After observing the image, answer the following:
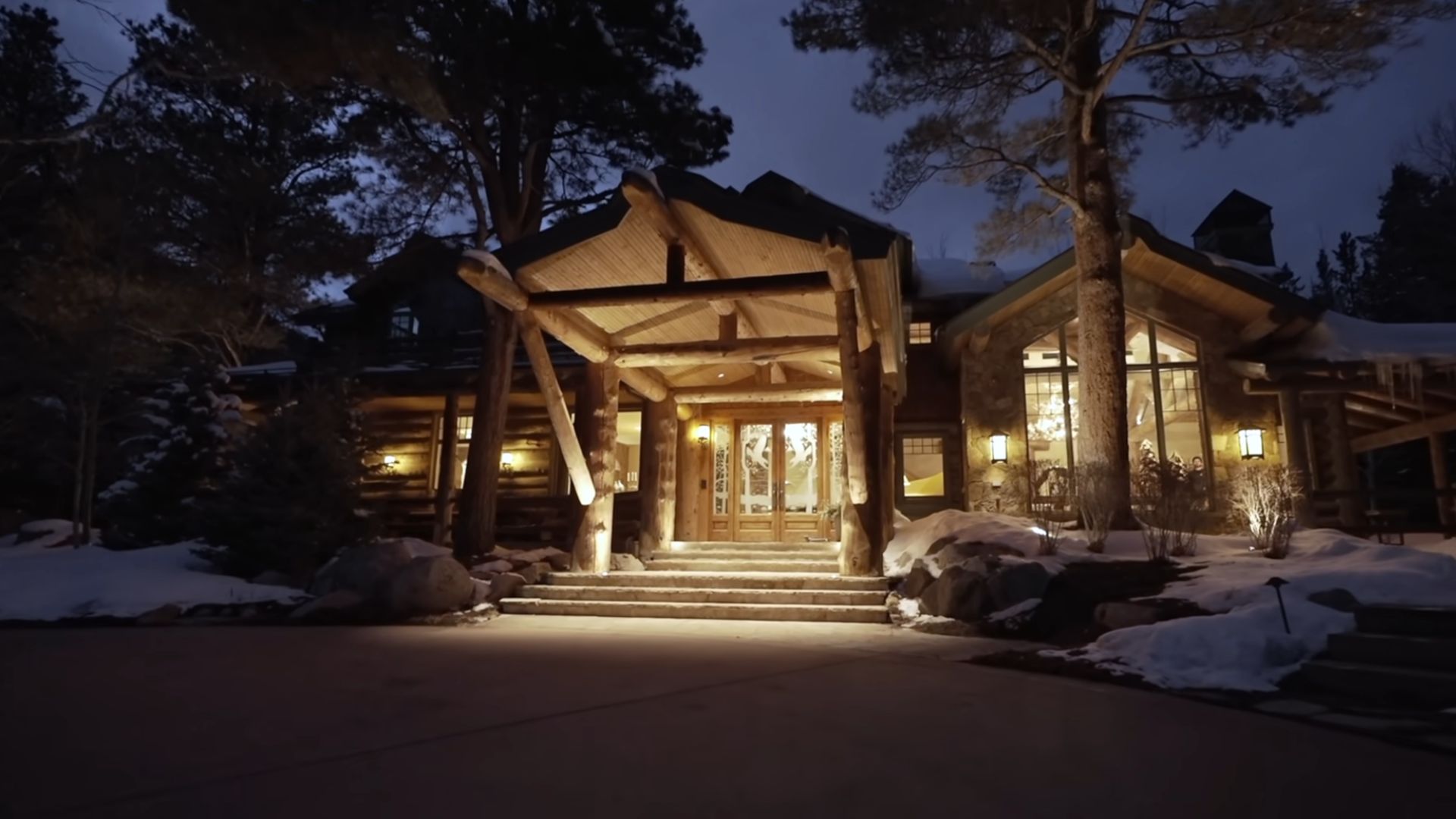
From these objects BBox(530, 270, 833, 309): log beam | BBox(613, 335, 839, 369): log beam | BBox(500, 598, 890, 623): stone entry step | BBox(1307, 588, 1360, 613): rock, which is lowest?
BBox(500, 598, 890, 623): stone entry step

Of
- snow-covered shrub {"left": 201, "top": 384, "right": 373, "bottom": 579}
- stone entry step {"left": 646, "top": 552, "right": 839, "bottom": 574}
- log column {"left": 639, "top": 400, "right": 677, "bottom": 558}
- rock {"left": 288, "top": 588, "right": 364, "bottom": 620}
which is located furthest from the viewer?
log column {"left": 639, "top": 400, "right": 677, "bottom": 558}

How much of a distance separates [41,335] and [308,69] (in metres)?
7.90

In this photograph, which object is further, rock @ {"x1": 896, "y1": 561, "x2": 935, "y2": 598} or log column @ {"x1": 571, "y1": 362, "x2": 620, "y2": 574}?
log column @ {"x1": 571, "y1": 362, "x2": 620, "y2": 574}

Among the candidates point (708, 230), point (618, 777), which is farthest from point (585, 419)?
point (618, 777)

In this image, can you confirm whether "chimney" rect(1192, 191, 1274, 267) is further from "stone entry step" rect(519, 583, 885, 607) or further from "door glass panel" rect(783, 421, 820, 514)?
"stone entry step" rect(519, 583, 885, 607)

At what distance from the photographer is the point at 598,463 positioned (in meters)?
9.51

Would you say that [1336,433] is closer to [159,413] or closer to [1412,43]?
[1412,43]

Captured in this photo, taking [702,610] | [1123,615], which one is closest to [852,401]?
[702,610]

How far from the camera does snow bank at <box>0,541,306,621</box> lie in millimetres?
7434

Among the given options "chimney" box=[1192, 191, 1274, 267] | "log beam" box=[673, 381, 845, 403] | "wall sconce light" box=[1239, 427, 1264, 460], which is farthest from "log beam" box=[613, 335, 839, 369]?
"chimney" box=[1192, 191, 1274, 267]

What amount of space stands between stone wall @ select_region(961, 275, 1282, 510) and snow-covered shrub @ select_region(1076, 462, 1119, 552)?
294 centimetres

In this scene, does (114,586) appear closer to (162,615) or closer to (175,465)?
(162,615)

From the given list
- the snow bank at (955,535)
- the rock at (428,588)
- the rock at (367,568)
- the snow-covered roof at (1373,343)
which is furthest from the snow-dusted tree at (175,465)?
the snow-covered roof at (1373,343)

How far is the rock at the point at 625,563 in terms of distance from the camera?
971 cm
